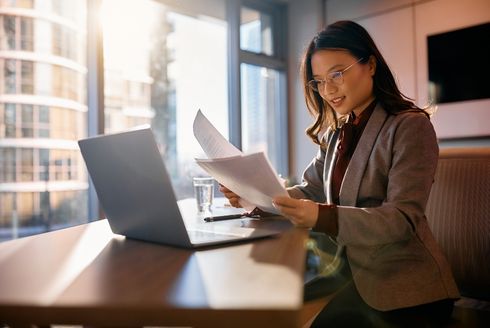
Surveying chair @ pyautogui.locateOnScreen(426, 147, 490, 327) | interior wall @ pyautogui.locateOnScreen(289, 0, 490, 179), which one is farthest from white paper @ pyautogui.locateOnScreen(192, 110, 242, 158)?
interior wall @ pyautogui.locateOnScreen(289, 0, 490, 179)

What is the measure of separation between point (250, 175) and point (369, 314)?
465mm

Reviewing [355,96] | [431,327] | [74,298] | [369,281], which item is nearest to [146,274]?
[74,298]

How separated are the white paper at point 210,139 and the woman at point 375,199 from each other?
16cm

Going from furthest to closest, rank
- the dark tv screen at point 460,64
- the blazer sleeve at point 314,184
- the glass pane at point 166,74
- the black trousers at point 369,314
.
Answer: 1. the dark tv screen at point 460,64
2. the glass pane at point 166,74
3. the blazer sleeve at point 314,184
4. the black trousers at point 369,314

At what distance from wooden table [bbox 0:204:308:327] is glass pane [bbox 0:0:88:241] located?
5.86 feet

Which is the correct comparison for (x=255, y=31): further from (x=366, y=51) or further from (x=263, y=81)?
(x=366, y=51)

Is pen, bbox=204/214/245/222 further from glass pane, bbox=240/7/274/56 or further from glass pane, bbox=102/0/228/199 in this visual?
glass pane, bbox=240/7/274/56

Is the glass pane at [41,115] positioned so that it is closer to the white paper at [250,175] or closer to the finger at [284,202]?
the white paper at [250,175]

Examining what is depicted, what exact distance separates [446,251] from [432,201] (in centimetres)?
16

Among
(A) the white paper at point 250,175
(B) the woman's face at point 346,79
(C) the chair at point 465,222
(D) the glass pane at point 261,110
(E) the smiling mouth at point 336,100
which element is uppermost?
(D) the glass pane at point 261,110

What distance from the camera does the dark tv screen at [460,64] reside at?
9.52ft

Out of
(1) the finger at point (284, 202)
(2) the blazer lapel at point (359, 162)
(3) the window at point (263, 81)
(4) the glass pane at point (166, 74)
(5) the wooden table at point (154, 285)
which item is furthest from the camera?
(3) the window at point (263, 81)

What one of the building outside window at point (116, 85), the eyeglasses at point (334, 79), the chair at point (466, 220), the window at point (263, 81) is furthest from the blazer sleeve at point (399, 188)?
the window at point (263, 81)

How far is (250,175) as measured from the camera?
0.79 metres
